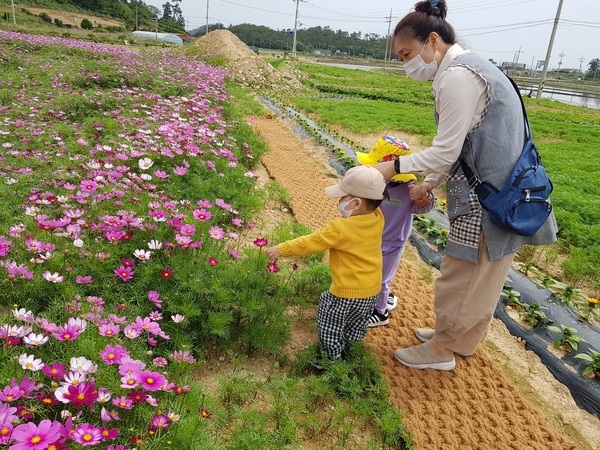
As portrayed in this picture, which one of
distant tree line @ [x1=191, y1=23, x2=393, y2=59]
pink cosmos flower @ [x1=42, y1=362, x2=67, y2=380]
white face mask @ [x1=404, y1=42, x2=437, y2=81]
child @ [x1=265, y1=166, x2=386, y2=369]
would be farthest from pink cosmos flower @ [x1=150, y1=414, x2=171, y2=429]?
distant tree line @ [x1=191, y1=23, x2=393, y2=59]

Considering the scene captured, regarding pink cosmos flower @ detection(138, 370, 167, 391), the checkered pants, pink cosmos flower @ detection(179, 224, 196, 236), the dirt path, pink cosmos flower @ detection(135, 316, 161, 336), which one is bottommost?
the dirt path

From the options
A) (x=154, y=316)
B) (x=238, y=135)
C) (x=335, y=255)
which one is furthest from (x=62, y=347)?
(x=238, y=135)

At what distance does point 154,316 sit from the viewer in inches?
84.5

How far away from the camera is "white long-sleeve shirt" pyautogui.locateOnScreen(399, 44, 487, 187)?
191 cm

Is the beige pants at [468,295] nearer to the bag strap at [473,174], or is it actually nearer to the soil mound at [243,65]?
the bag strap at [473,174]

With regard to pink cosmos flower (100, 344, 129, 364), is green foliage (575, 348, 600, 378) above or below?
below

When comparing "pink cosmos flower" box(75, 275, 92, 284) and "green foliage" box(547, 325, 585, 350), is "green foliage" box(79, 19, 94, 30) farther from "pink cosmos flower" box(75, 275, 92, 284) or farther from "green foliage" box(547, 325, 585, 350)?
"green foliage" box(547, 325, 585, 350)

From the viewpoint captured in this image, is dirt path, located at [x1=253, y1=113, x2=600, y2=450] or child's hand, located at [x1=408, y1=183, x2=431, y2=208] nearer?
dirt path, located at [x1=253, y1=113, x2=600, y2=450]

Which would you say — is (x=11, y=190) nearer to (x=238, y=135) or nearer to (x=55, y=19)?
(x=238, y=135)

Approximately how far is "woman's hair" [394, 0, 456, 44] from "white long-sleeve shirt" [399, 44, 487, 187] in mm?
91

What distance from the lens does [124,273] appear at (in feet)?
7.74

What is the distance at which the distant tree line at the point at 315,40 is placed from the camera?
104312 mm

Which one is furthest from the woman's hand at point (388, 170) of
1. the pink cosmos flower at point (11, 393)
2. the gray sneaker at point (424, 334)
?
the pink cosmos flower at point (11, 393)

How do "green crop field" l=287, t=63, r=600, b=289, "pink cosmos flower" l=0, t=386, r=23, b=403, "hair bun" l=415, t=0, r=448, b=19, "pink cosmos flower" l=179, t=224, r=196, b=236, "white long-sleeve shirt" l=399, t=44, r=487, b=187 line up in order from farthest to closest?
"green crop field" l=287, t=63, r=600, b=289 < "pink cosmos flower" l=179, t=224, r=196, b=236 < "hair bun" l=415, t=0, r=448, b=19 < "white long-sleeve shirt" l=399, t=44, r=487, b=187 < "pink cosmos flower" l=0, t=386, r=23, b=403
